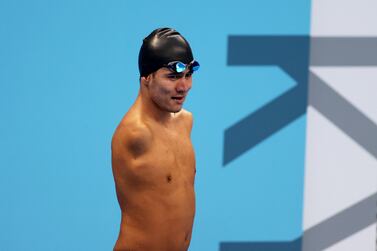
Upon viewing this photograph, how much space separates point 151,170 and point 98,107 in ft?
3.52

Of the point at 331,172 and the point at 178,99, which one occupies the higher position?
the point at 178,99

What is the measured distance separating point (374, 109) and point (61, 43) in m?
1.47

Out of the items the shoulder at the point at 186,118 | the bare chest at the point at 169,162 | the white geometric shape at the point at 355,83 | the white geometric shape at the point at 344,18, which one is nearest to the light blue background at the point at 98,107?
the white geometric shape at the point at 344,18

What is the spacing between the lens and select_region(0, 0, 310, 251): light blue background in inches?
125

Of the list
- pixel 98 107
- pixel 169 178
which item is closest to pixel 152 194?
pixel 169 178

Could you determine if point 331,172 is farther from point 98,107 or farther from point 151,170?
point 151,170

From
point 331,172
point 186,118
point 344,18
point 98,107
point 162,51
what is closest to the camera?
point 162,51

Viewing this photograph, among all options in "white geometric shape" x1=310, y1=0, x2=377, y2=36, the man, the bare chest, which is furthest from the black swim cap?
"white geometric shape" x1=310, y1=0, x2=377, y2=36

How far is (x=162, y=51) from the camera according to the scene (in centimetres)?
218

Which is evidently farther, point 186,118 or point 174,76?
point 186,118

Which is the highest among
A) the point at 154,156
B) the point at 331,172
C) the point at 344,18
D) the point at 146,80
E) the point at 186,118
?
the point at 344,18

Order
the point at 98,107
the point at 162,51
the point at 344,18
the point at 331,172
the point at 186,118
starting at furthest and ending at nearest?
1. the point at 331,172
2. the point at 344,18
3. the point at 98,107
4. the point at 186,118
5. the point at 162,51

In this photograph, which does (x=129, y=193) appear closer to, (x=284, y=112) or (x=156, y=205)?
(x=156, y=205)

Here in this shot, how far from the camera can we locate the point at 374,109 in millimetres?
3459
